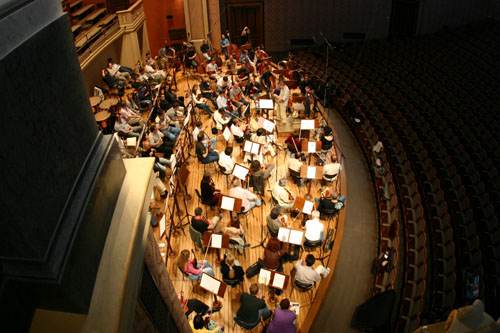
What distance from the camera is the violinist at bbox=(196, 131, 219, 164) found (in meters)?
7.64

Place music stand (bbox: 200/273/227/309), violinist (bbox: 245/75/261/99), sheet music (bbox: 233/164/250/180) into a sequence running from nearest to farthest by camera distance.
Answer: music stand (bbox: 200/273/227/309), sheet music (bbox: 233/164/250/180), violinist (bbox: 245/75/261/99)

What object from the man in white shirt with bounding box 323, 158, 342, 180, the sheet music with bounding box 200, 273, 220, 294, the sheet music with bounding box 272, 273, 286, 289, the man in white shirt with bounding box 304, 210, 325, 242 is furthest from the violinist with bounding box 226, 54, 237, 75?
the sheet music with bounding box 200, 273, 220, 294

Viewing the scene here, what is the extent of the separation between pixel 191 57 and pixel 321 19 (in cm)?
756

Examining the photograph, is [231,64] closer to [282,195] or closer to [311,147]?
[311,147]

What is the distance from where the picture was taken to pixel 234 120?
9.07 metres

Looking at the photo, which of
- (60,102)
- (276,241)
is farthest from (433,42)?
(60,102)

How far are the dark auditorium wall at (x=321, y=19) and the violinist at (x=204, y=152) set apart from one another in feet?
34.0

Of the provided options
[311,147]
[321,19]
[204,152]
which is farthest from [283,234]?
[321,19]

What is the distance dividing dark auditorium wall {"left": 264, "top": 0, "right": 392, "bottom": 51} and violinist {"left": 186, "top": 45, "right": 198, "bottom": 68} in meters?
5.40

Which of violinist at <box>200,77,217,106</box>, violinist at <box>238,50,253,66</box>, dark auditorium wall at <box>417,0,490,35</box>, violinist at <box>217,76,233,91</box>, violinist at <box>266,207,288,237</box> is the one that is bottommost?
violinist at <box>266,207,288,237</box>

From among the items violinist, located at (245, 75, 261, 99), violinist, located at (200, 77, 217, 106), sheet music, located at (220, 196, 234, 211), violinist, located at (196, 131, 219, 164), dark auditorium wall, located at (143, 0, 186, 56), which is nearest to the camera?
sheet music, located at (220, 196, 234, 211)

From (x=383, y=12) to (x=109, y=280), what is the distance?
17777 mm

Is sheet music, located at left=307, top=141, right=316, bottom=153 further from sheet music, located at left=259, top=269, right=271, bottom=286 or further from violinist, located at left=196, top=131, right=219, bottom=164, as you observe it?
sheet music, located at left=259, top=269, right=271, bottom=286

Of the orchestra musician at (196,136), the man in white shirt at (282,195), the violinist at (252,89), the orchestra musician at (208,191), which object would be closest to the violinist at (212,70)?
the violinist at (252,89)
